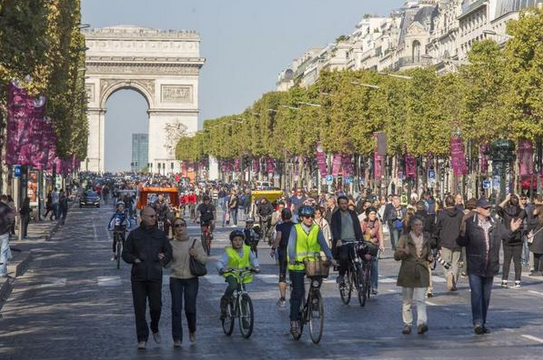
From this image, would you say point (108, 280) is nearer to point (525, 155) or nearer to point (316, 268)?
point (316, 268)

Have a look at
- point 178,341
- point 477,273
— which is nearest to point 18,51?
point 178,341

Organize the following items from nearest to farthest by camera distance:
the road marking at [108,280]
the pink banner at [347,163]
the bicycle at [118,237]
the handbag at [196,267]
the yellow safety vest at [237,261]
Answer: the handbag at [196,267] < the yellow safety vest at [237,261] < the road marking at [108,280] < the bicycle at [118,237] < the pink banner at [347,163]

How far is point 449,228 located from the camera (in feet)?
99.7

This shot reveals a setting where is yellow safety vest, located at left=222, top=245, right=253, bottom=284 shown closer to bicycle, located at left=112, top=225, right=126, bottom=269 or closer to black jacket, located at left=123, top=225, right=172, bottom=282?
black jacket, located at left=123, top=225, right=172, bottom=282

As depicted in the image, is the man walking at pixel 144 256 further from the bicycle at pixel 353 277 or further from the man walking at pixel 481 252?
the bicycle at pixel 353 277

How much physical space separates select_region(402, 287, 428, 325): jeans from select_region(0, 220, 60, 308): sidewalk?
878 cm

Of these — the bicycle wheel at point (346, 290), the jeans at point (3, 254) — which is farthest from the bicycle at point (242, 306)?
the jeans at point (3, 254)

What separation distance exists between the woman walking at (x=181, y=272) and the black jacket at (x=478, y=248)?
3.74m

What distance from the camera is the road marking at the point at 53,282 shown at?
32.5 meters

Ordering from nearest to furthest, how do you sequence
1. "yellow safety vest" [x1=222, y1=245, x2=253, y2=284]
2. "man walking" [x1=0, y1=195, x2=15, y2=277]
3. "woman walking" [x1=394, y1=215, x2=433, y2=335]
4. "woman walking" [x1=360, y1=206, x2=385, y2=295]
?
"yellow safety vest" [x1=222, y1=245, x2=253, y2=284] → "woman walking" [x1=394, y1=215, x2=433, y2=335] → "woman walking" [x1=360, y1=206, x2=385, y2=295] → "man walking" [x1=0, y1=195, x2=15, y2=277]

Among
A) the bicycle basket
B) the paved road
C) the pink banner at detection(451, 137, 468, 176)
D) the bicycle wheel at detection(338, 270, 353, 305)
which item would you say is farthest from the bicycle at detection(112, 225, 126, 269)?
the pink banner at detection(451, 137, 468, 176)

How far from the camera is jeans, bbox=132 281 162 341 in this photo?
19641mm

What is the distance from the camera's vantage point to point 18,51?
22844mm

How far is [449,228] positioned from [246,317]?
10.2 m
